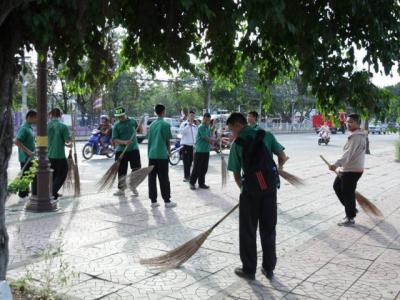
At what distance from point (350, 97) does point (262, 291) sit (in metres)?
2.09

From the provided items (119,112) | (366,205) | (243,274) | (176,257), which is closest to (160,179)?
(119,112)

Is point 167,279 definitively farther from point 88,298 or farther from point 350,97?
point 350,97

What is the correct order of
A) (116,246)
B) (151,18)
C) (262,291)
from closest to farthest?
(151,18) < (262,291) < (116,246)

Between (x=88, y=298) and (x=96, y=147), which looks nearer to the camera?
(x=88, y=298)

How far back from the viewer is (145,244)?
5.95 m

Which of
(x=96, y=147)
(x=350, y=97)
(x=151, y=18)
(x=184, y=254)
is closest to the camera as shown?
(x=350, y=97)

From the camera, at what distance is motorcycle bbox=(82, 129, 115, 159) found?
18.1 metres

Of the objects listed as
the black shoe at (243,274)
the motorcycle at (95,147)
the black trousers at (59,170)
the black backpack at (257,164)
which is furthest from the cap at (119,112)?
the motorcycle at (95,147)

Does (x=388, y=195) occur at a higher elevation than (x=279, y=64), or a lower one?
lower

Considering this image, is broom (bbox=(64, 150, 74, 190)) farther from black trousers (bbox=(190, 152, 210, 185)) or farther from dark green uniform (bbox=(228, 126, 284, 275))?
dark green uniform (bbox=(228, 126, 284, 275))

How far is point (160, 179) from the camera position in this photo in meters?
8.62

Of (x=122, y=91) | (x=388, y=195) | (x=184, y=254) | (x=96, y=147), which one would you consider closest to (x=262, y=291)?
(x=184, y=254)

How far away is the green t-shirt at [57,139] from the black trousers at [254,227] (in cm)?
489

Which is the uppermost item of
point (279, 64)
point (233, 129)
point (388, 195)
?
point (279, 64)
